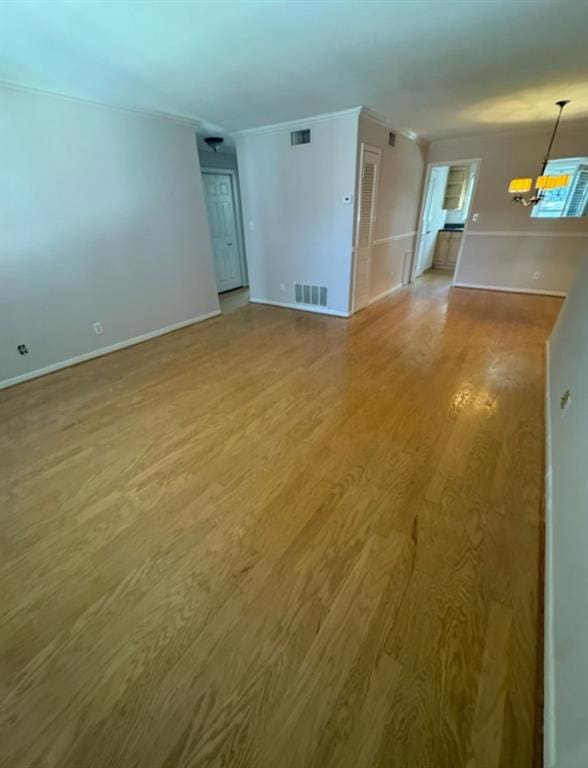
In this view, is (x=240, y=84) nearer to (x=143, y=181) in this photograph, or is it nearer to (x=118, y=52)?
(x=118, y=52)

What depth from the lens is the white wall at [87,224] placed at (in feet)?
9.39

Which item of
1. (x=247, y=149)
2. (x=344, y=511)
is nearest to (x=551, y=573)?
(x=344, y=511)

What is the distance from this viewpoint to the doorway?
5.66 metres

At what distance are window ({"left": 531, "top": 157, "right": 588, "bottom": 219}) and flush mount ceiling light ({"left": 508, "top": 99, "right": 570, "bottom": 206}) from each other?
0.22 m

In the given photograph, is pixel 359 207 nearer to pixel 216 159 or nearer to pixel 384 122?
pixel 384 122

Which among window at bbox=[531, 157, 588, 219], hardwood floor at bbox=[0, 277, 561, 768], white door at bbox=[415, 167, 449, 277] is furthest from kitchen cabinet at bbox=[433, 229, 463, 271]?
hardwood floor at bbox=[0, 277, 561, 768]

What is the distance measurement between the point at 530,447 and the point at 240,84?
144 inches

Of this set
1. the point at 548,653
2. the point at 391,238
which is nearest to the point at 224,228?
the point at 391,238

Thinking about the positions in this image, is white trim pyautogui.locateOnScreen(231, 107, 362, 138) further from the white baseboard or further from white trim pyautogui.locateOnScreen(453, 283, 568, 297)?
white trim pyautogui.locateOnScreen(453, 283, 568, 297)

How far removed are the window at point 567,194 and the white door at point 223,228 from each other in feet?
16.8

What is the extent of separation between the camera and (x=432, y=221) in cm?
748

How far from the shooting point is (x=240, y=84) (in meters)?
2.84

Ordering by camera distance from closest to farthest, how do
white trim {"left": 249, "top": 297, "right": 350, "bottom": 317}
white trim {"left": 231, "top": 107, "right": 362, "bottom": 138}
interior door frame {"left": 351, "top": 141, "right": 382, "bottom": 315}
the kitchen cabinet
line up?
1. white trim {"left": 231, "top": 107, "right": 362, "bottom": 138}
2. interior door frame {"left": 351, "top": 141, "right": 382, "bottom": 315}
3. white trim {"left": 249, "top": 297, "right": 350, "bottom": 317}
4. the kitchen cabinet

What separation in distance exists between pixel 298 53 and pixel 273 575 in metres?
3.28
